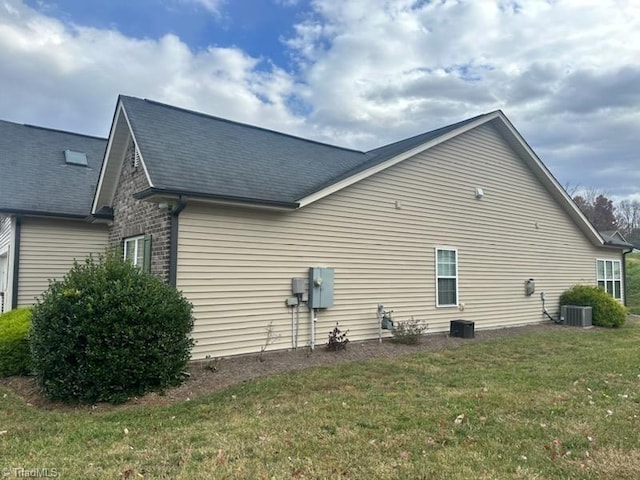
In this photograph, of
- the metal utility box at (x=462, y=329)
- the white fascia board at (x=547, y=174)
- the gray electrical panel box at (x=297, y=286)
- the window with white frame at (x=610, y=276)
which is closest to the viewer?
A: the gray electrical panel box at (x=297, y=286)

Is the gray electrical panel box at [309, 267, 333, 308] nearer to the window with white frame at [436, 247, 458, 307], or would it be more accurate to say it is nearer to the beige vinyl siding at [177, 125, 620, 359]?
the beige vinyl siding at [177, 125, 620, 359]

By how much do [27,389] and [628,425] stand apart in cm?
754

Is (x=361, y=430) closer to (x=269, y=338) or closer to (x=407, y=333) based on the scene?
(x=269, y=338)

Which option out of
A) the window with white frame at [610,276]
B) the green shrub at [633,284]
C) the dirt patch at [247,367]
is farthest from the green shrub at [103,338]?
the green shrub at [633,284]

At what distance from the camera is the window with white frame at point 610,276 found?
16.2 metres

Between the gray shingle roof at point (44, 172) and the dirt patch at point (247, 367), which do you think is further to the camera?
the gray shingle roof at point (44, 172)

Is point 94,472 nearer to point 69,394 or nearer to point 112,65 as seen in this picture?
point 69,394

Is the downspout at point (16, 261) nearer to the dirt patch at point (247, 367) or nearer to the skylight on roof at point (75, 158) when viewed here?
the skylight on roof at point (75, 158)

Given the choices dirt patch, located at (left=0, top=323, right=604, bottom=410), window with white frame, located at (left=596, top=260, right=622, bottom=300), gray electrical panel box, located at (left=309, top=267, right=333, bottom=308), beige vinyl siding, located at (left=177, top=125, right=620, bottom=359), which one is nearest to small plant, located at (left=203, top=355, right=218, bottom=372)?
dirt patch, located at (left=0, top=323, right=604, bottom=410)

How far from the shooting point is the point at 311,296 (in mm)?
8711

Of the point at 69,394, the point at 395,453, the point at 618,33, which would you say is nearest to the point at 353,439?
the point at 395,453

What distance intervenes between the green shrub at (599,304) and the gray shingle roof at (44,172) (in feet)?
47.8

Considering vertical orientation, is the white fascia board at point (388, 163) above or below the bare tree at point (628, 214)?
below

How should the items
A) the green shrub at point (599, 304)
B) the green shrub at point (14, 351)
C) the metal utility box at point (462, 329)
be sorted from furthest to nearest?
the green shrub at point (599, 304), the metal utility box at point (462, 329), the green shrub at point (14, 351)
